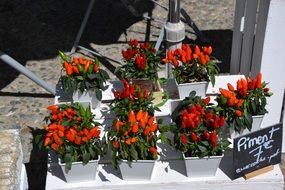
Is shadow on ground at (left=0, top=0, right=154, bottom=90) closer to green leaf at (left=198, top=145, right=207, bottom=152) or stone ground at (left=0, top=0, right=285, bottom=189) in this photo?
stone ground at (left=0, top=0, right=285, bottom=189)

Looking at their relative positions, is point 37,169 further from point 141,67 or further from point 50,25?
point 50,25

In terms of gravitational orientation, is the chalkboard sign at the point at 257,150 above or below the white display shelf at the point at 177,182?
above

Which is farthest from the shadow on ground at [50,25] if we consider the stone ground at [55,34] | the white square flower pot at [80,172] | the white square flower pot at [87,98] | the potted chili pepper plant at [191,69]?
the white square flower pot at [80,172]

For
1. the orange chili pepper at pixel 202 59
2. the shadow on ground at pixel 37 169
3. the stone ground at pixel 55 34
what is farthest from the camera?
the stone ground at pixel 55 34

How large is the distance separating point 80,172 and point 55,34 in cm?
310

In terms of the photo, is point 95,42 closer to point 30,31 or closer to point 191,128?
point 30,31

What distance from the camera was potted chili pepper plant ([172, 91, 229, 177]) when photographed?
2.42 m

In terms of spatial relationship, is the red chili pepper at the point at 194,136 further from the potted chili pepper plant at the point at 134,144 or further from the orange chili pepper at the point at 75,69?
the orange chili pepper at the point at 75,69

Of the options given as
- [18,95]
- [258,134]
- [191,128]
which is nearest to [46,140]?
[191,128]

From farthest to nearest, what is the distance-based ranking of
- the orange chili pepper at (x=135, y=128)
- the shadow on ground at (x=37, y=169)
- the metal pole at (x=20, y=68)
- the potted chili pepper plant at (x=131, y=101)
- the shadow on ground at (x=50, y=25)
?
the shadow on ground at (x=50, y=25), the metal pole at (x=20, y=68), the shadow on ground at (x=37, y=169), the potted chili pepper plant at (x=131, y=101), the orange chili pepper at (x=135, y=128)

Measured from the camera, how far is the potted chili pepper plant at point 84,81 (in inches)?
114

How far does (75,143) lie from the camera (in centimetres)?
245

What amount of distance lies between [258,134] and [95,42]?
2993 millimetres

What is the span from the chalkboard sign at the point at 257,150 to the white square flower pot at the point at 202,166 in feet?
0.31
